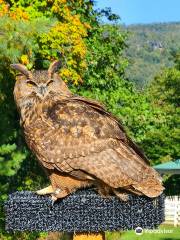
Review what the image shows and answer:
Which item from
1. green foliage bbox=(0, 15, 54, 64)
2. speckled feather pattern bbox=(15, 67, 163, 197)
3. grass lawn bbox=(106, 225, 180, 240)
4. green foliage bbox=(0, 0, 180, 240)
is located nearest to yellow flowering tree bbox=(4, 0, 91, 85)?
green foliage bbox=(0, 0, 180, 240)

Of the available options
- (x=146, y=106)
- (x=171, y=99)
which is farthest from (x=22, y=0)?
(x=171, y=99)

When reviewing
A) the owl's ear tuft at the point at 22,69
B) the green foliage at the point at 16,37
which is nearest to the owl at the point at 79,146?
the owl's ear tuft at the point at 22,69

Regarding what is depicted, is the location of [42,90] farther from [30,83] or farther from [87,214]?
[87,214]

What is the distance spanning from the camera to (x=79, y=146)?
14.3 feet

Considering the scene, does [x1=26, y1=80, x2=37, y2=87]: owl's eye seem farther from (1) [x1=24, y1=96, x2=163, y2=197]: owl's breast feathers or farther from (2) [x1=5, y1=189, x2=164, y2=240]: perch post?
(2) [x1=5, y1=189, x2=164, y2=240]: perch post

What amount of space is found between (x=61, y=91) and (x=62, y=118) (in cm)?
28

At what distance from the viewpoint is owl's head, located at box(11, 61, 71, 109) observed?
4484 mm

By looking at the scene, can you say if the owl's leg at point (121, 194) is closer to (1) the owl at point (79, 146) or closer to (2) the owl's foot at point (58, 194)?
(1) the owl at point (79, 146)

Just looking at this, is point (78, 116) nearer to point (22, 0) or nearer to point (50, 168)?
point (50, 168)

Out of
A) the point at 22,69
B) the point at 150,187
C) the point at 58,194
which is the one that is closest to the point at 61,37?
the point at 22,69

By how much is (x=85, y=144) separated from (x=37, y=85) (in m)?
0.51

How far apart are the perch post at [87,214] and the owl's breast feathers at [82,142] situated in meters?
0.19

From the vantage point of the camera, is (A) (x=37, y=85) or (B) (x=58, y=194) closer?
(B) (x=58, y=194)

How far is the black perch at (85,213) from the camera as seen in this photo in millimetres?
4062
